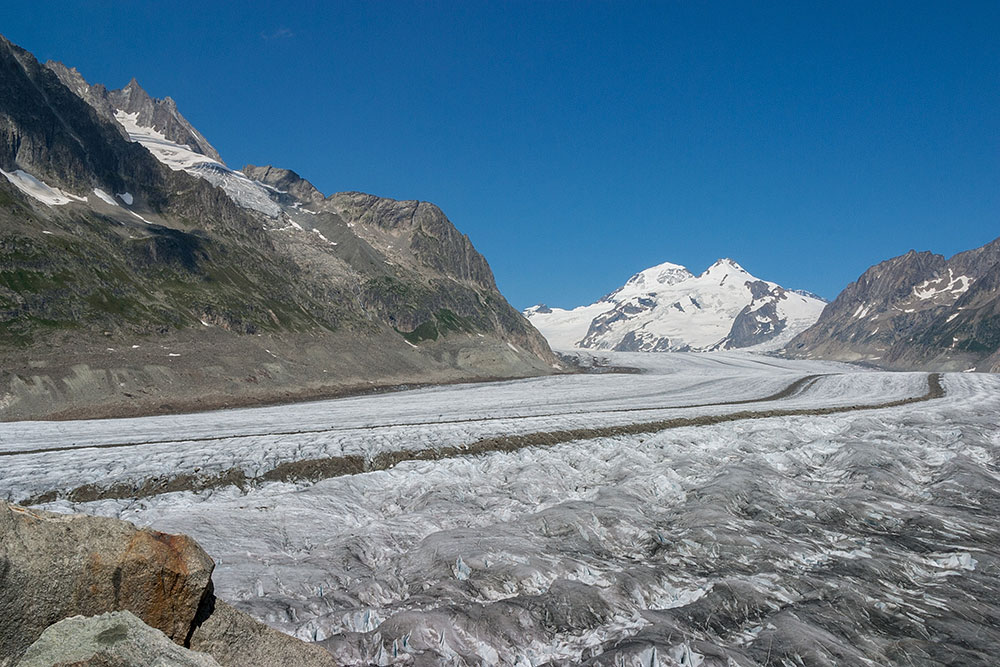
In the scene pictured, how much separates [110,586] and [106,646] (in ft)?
3.27

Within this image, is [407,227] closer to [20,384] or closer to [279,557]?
[20,384]

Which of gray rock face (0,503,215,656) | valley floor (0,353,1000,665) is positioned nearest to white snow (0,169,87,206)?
valley floor (0,353,1000,665)

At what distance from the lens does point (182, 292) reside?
78500mm

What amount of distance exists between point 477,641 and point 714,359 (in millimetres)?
157328

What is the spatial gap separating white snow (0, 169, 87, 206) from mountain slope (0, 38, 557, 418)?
1.07 ft

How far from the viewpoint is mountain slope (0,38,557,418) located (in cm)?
5453

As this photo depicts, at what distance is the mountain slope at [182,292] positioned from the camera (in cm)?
5453

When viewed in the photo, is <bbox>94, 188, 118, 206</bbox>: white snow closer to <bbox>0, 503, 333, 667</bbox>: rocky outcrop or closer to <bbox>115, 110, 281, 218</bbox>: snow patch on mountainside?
<bbox>115, 110, 281, 218</bbox>: snow patch on mountainside

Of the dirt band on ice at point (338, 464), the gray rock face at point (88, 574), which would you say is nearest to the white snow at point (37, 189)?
the dirt band on ice at point (338, 464)

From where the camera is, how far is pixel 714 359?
154 meters

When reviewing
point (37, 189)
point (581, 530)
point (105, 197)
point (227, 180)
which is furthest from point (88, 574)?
point (227, 180)

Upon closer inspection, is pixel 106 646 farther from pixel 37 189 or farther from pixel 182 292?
pixel 37 189

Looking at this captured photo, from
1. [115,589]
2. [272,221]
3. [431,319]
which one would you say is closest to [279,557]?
[115,589]

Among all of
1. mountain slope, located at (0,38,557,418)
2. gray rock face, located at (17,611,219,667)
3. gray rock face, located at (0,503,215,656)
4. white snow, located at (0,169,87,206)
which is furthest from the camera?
white snow, located at (0,169,87,206)
